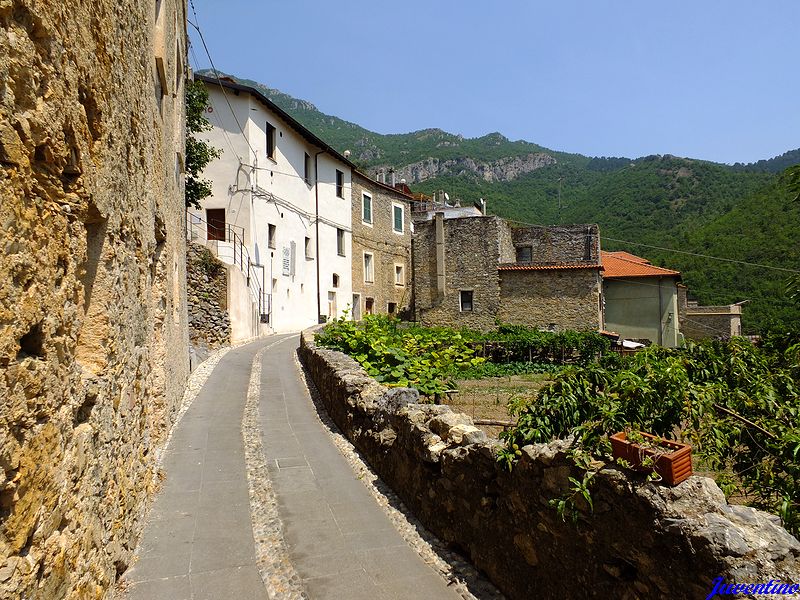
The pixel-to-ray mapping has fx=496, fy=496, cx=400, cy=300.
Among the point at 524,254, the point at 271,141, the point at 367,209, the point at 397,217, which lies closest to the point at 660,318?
the point at 524,254

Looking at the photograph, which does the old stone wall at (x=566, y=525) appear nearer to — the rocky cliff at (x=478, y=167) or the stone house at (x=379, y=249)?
the stone house at (x=379, y=249)

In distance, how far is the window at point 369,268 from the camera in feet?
105

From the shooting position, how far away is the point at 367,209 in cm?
3194

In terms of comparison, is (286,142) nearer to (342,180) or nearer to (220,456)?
(342,180)

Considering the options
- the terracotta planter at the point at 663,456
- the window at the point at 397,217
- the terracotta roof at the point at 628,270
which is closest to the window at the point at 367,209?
the window at the point at 397,217

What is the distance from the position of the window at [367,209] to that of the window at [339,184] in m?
2.42

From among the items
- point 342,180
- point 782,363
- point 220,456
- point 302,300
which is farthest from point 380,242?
point 782,363

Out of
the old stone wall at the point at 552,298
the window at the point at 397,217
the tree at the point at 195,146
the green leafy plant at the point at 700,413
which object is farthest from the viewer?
the window at the point at 397,217

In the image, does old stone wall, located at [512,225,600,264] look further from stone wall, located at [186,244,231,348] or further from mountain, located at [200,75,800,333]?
stone wall, located at [186,244,231,348]

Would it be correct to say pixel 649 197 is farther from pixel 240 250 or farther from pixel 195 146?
pixel 195 146

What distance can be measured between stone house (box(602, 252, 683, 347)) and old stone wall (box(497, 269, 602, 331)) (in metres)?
2.54

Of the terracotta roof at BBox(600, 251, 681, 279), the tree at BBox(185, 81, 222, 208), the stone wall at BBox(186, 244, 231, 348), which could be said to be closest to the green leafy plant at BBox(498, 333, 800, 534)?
the stone wall at BBox(186, 244, 231, 348)

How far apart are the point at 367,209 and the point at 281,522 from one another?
92.9 ft

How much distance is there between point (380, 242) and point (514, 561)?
1190 inches
